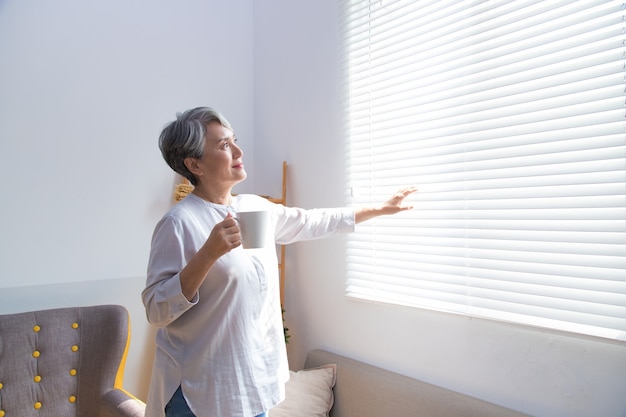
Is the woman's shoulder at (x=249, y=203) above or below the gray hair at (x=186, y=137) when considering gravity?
below

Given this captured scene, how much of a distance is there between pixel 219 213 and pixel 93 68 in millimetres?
1291

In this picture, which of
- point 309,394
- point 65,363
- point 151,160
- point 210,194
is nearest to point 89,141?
point 151,160

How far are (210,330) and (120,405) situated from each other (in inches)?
33.4

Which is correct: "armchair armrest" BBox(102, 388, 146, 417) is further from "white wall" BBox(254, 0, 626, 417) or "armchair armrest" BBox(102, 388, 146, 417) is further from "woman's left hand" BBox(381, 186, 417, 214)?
"woman's left hand" BBox(381, 186, 417, 214)

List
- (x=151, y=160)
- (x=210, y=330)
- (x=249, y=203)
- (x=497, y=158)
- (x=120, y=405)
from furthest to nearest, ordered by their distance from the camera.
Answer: (x=151, y=160) < (x=120, y=405) < (x=497, y=158) < (x=249, y=203) < (x=210, y=330)

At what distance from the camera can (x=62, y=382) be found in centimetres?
166

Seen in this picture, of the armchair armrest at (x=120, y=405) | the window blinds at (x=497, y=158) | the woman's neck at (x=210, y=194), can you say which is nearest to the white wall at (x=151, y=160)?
the window blinds at (x=497, y=158)

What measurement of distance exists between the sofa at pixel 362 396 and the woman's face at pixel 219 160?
1026 millimetres

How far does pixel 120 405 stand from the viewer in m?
1.60

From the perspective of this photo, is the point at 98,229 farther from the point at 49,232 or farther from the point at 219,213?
the point at 219,213

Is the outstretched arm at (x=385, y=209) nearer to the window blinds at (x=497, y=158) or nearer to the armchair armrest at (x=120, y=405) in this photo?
the window blinds at (x=497, y=158)

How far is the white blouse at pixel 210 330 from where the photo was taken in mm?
1033

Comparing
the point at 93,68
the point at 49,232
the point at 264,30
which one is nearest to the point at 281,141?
the point at 264,30

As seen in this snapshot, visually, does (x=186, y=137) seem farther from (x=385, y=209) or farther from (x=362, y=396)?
(x=362, y=396)
